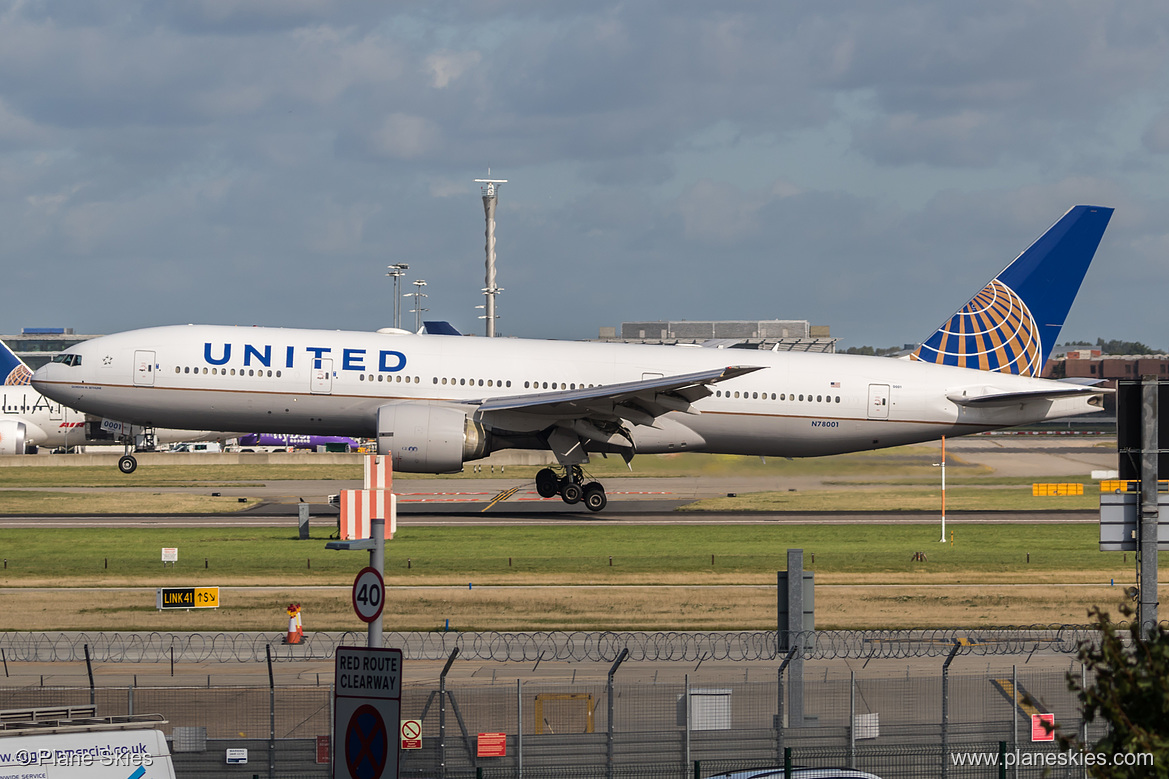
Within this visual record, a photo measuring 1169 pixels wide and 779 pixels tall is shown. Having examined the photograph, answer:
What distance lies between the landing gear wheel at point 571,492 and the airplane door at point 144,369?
1386 centimetres

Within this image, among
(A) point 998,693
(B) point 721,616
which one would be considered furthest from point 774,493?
(A) point 998,693

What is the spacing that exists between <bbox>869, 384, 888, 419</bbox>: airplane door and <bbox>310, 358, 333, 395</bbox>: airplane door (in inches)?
713

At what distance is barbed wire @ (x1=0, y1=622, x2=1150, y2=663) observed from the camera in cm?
1978

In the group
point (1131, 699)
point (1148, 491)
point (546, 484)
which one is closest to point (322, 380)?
point (546, 484)

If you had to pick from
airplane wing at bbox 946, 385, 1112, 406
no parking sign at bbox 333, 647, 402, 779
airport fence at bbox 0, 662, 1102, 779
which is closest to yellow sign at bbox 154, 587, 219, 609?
airport fence at bbox 0, 662, 1102, 779

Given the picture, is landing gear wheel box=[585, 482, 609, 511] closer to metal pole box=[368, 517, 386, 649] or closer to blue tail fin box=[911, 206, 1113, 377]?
blue tail fin box=[911, 206, 1113, 377]

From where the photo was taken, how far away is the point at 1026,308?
151 feet

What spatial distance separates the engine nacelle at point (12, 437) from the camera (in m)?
81.2

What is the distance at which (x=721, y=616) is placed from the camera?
2453 centimetres

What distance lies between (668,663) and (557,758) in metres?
5.97

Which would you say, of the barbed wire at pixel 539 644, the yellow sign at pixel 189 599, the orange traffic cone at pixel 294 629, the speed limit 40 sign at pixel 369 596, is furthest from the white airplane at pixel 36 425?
the speed limit 40 sign at pixel 369 596

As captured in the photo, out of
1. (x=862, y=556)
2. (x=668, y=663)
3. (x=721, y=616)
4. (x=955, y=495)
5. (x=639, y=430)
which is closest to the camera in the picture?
(x=668, y=663)

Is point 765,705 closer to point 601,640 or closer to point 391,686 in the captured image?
point 391,686

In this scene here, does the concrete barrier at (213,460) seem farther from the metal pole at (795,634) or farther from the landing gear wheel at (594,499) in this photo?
the metal pole at (795,634)
